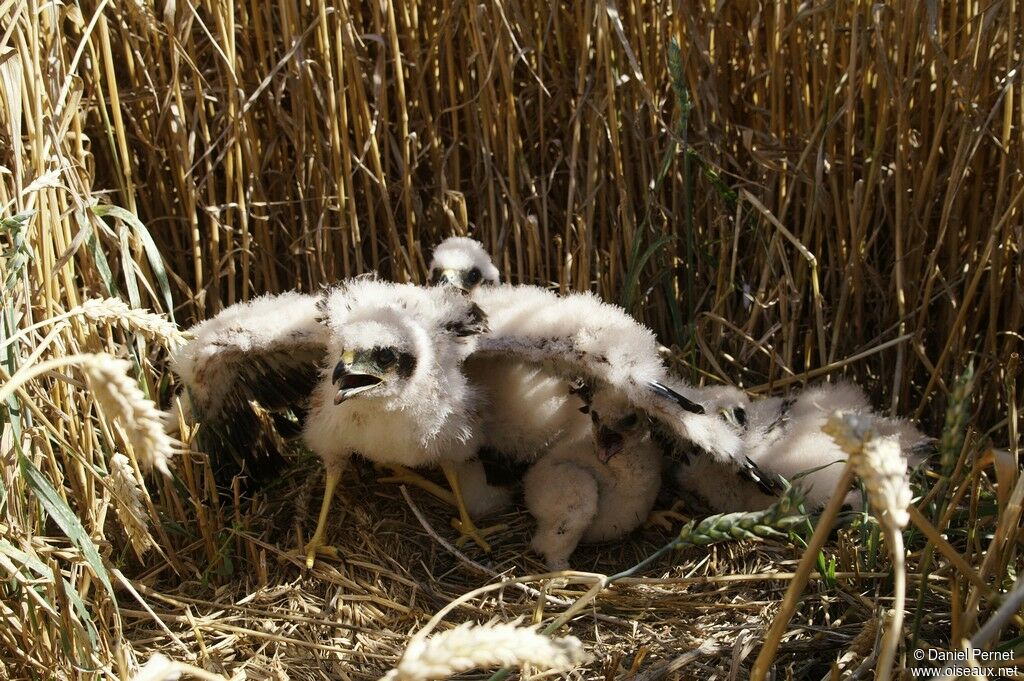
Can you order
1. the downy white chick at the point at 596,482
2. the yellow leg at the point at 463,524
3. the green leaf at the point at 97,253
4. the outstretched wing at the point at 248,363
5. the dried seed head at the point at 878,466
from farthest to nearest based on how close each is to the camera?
the yellow leg at the point at 463,524 → the downy white chick at the point at 596,482 → the outstretched wing at the point at 248,363 → the green leaf at the point at 97,253 → the dried seed head at the point at 878,466

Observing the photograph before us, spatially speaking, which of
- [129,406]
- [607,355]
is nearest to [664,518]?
[607,355]

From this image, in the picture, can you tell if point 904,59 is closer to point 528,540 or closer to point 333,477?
point 528,540

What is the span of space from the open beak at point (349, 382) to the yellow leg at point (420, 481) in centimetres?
60

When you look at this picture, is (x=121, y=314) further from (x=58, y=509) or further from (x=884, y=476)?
(x=884, y=476)

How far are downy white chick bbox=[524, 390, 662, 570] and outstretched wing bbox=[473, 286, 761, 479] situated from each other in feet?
0.38

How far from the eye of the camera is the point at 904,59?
2.76 m

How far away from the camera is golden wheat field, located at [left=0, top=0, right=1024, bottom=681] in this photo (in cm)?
218

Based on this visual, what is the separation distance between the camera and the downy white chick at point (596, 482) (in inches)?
102

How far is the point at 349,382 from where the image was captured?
230cm

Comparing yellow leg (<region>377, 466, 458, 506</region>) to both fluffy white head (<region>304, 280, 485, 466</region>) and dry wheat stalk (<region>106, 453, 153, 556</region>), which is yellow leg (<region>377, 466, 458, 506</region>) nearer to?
fluffy white head (<region>304, 280, 485, 466</region>)

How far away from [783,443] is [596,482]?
19.9 inches

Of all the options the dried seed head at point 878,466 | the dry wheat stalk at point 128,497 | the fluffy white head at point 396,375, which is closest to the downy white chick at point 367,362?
the fluffy white head at point 396,375

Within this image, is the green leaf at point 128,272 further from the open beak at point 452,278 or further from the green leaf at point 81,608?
the open beak at point 452,278

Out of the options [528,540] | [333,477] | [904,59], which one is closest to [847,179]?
[904,59]
